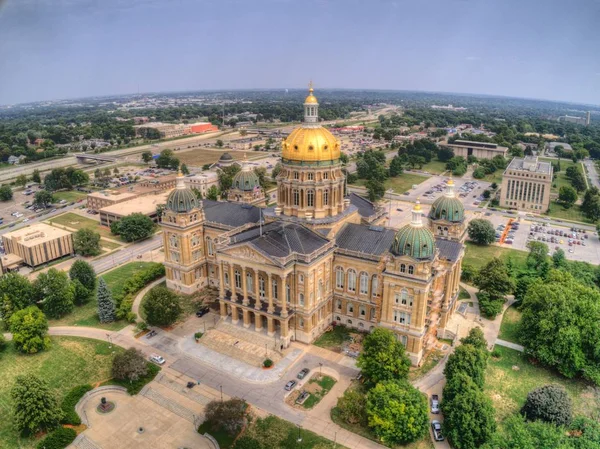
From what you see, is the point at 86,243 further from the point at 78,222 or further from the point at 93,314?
the point at 78,222

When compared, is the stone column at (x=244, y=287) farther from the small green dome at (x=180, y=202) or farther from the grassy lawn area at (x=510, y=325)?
the grassy lawn area at (x=510, y=325)

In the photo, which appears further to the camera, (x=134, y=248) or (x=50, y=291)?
(x=134, y=248)

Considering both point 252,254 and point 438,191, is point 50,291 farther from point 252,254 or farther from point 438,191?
point 438,191

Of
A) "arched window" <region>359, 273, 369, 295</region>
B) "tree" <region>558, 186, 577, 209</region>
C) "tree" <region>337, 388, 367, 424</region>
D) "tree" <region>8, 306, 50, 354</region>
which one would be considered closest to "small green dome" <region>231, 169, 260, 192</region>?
"arched window" <region>359, 273, 369, 295</region>

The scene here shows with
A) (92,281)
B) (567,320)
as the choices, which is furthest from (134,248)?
(567,320)

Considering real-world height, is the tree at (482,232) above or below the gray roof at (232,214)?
below

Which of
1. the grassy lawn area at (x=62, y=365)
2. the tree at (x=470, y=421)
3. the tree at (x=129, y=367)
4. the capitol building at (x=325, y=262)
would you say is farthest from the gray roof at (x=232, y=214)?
the tree at (x=470, y=421)

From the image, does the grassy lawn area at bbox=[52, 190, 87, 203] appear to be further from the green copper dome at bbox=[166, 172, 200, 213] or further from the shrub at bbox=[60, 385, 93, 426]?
the shrub at bbox=[60, 385, 93, 426]
